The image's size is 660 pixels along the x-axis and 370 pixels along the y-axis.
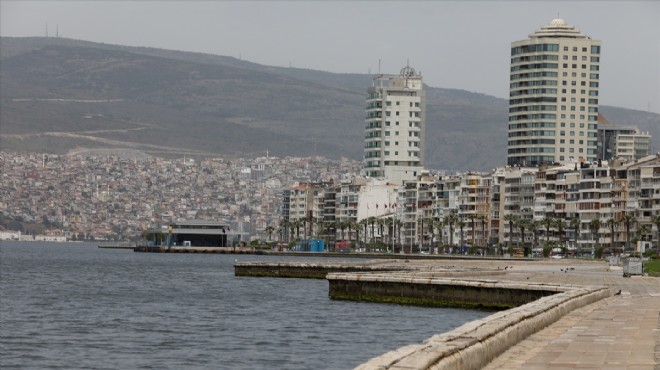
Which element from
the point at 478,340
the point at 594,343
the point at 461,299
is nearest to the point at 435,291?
the point at 461,299

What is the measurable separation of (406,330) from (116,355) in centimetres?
1484

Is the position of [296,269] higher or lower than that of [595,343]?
higher

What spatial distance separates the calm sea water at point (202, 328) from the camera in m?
47.8

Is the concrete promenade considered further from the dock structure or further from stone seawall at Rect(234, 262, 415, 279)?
stone seawall at Rect(234, 262, 415, 279)

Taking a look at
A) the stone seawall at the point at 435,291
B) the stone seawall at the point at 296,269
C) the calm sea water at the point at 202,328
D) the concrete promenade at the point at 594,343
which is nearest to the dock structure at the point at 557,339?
the concrete promenade at the point at 594,343

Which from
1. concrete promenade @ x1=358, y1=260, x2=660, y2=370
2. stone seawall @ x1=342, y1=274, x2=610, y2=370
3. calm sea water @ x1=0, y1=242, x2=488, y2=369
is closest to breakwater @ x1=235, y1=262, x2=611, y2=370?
stone seawall @ x1=342, y1=274, x2=610, y2=370

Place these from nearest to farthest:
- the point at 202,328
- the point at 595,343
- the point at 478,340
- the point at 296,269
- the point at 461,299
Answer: the point at 478,340, the point at 595,343, the point at 202,328, the point at 461,299, the point at 296,269

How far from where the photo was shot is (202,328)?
208 ft

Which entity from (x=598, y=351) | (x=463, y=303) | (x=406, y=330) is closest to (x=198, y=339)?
(x=406, y=330)

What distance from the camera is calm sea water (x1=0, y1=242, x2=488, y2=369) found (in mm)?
47844

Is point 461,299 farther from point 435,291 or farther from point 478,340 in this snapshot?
point 478,340

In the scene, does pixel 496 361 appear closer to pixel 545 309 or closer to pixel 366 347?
pixel 545 309

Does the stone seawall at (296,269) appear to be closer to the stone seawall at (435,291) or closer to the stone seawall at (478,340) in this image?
the stone seawall at (435,291)

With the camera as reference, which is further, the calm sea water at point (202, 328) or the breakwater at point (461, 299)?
the calm sea water at point (202, 328)
